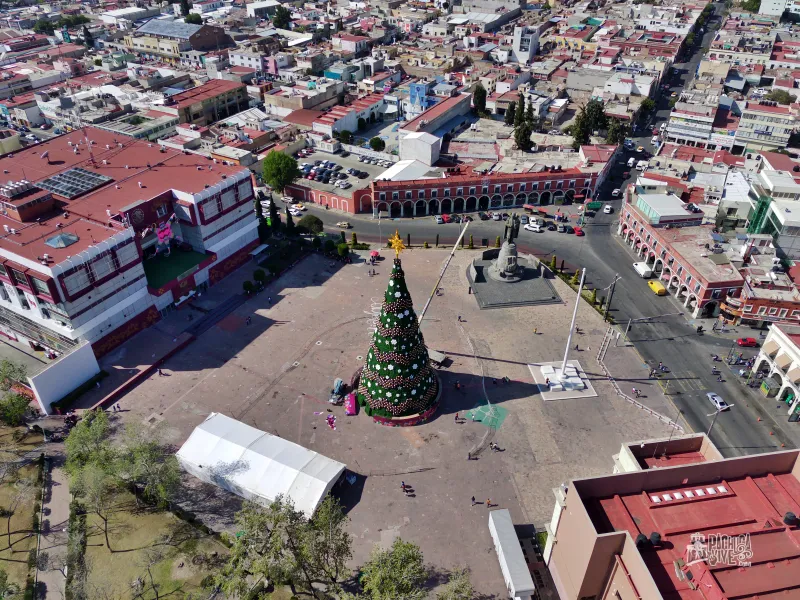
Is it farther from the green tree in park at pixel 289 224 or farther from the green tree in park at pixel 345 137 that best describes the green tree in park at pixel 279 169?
the green tree in park at pixel 345 137

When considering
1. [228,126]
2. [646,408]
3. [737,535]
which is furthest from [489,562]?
[228,126]

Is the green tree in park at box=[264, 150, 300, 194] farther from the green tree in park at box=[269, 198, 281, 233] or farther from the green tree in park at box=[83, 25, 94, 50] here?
the green tree in park at box=[83, 25, 94, 50]

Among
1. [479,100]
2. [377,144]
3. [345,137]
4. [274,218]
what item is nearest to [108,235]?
[274,218]

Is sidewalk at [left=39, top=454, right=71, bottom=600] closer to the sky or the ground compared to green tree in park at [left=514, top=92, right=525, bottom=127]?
closer to the ground

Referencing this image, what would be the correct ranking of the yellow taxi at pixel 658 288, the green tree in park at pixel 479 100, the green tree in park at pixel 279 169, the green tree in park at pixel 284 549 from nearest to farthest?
1. the green tree in park at pixel 284 549
2. the yellow taxi at pixel 658 288
3. the green tree in park at pixel 279 169
4. the green tree in park at pixel 479 100

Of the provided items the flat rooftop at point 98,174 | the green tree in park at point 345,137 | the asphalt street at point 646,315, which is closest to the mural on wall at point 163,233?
the flat rooftop at point 98,174

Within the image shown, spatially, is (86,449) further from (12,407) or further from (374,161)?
(374,161)

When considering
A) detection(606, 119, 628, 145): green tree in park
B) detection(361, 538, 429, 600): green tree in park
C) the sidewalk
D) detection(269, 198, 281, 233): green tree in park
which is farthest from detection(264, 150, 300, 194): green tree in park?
detection(361, 538, 429, 600): green tree in park
